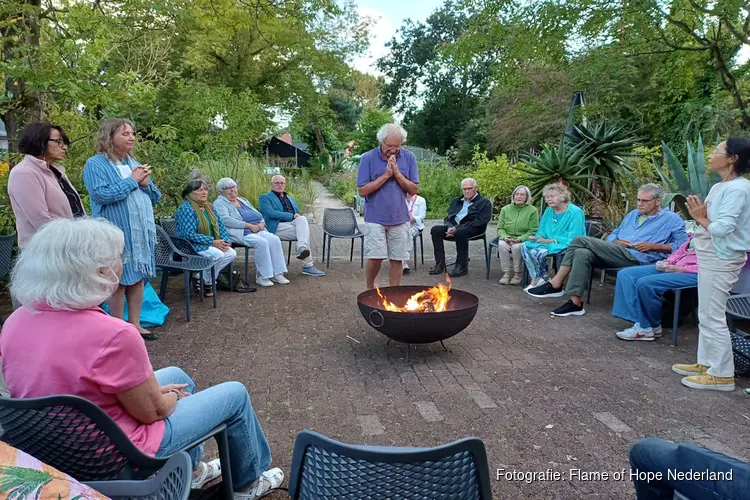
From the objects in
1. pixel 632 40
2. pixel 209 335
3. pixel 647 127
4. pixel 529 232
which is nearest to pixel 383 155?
pixel 209 335

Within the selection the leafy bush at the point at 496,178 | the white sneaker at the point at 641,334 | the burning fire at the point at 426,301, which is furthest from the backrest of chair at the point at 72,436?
the leafy bush at the point at 496,178

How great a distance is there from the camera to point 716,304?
345 centimetres

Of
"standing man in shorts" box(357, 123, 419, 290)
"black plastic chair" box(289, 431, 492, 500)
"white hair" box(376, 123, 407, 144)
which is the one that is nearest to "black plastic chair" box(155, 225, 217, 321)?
"standing man in shorts" box(357, 123, 419, 290)

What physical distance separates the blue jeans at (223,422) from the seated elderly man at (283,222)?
16.5 ft

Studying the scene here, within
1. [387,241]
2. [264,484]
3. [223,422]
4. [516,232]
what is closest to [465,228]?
[516,232]

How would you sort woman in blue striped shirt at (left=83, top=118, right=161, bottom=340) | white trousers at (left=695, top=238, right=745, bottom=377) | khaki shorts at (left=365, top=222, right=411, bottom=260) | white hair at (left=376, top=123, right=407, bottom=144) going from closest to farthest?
white trousers at (left=695, top=238, right=745, bottom=377)
woman in blue striped shirt at (left=83, top=118, right=161, bottom=340)
white hair at (left=376, top=123, right=407, bottom=144)
khaki shorts at (left=365, top=222, right=411, bottom=260)

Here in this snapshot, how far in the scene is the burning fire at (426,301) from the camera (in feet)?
13.5

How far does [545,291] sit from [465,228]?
1.61 m

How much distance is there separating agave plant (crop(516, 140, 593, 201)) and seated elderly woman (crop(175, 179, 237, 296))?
15.4 ft

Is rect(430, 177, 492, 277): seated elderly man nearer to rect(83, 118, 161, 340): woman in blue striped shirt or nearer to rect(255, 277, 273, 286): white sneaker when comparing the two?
rect(255, 277, 273, 286): white sneaker

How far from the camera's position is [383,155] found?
16.7ft

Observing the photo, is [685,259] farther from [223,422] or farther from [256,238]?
[256,238]

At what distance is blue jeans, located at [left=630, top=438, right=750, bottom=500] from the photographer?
4.47 feet

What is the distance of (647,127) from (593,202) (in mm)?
11647
